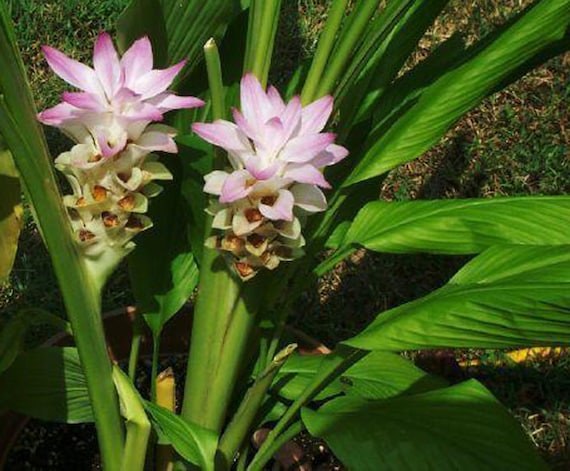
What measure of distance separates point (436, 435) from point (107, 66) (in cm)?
49

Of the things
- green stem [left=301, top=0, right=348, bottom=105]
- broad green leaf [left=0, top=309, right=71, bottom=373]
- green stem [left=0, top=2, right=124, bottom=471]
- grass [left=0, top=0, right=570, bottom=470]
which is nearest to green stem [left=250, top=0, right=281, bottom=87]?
green stem [left=301, top=0, right=348, bottom=105]

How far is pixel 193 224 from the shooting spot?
125cm

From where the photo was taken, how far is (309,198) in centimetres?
103

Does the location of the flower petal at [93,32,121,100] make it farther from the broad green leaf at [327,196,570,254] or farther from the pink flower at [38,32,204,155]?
the broad green leaf at [327,196,570,254]

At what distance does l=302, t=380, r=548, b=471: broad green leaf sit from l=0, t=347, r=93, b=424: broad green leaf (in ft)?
1.11

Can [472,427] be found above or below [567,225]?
below

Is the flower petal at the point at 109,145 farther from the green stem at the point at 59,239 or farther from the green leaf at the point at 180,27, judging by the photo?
the green leaf at the point at 180,27

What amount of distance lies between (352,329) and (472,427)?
0.79m

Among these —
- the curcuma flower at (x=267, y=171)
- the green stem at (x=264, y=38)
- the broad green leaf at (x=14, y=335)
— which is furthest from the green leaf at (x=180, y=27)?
the broad green leaf at (x=14, y=335)

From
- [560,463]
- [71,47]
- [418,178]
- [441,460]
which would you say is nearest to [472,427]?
[441,460]

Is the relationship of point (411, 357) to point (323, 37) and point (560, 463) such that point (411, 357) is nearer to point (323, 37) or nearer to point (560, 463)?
point (560, 463)

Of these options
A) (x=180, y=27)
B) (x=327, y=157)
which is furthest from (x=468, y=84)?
(x=180, y=27)

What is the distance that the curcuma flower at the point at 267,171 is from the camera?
980mm

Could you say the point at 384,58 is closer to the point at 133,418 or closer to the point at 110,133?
the point at 110,133
